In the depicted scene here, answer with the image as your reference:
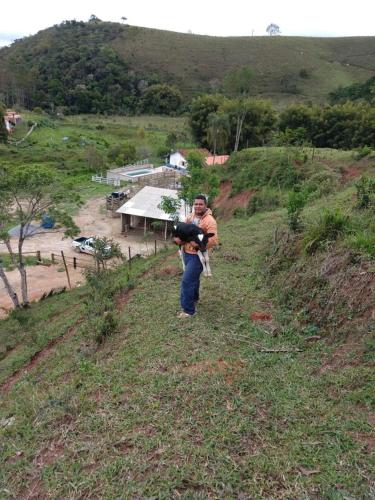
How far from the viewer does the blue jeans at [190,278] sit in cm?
543

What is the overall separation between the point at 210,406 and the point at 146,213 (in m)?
18.7

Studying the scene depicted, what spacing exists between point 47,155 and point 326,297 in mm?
41952

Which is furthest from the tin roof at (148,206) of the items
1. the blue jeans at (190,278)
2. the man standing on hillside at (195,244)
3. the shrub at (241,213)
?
the man standing on hillside at (195,244)

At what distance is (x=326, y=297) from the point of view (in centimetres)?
532

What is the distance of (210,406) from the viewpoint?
153 inches

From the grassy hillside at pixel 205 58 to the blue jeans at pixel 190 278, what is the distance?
68.0 meters

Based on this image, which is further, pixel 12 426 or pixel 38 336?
pixel 38 336

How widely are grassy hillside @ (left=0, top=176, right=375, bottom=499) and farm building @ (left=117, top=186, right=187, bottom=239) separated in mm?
15345

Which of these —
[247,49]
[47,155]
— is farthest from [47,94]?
[247,49]

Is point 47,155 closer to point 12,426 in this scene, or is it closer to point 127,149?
point 127,149

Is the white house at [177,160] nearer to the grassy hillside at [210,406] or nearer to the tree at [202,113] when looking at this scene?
the tree at [202,113]

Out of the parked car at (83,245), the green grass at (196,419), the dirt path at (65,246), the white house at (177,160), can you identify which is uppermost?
the green grass at (196,419)

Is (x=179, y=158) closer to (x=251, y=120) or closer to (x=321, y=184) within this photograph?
(x=251, y=120)

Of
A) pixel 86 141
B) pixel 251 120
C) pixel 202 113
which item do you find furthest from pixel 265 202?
pixel 86 141
